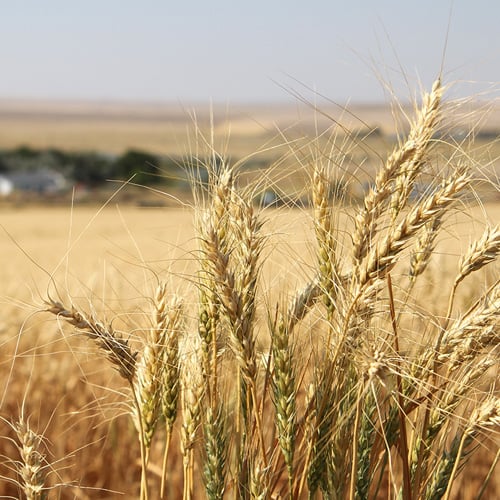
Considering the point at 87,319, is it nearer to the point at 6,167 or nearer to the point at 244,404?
the point at 244,404

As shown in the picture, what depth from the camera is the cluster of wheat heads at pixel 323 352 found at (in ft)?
4.55

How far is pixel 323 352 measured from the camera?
154 centimetres

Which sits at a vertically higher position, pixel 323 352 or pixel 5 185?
pixel 323 352

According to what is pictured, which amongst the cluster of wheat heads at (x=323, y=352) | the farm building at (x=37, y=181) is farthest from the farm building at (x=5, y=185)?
the cluster of wheat heads at (x=323, y=352)

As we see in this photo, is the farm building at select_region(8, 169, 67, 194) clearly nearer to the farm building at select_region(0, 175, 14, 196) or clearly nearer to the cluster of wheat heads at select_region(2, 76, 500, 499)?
the farm building at select_region(0, 175, 14, 196)

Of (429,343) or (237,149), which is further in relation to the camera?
(237,149)

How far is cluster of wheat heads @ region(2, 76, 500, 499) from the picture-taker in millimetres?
1387

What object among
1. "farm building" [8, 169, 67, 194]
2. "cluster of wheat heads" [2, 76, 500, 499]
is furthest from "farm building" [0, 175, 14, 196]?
"cluster of wheat heads" [2, 76, 500, 499]

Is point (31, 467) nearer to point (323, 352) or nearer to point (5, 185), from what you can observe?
point (323, 352)

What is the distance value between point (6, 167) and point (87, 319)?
6971 cm

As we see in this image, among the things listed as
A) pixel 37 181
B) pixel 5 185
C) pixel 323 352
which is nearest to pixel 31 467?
pixel 323 352

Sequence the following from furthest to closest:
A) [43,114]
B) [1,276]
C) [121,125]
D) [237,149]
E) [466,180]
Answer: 1. [43,114]
2. [121,125]
3. [237,149]
4. [1,276]
5. [466,180]

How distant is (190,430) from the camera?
63.1 inches

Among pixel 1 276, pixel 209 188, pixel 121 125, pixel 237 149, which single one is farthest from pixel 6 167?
pixel 209 188
